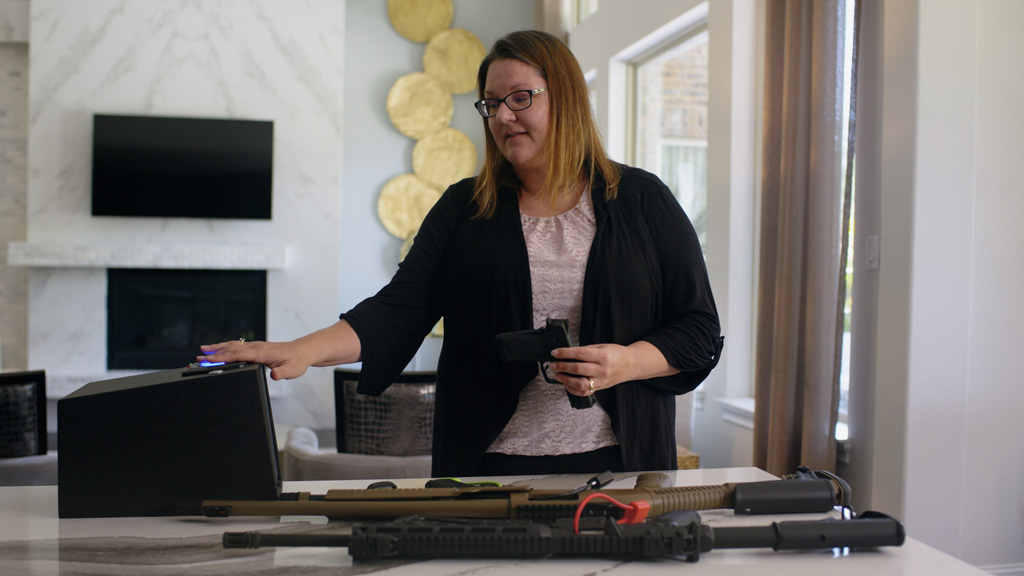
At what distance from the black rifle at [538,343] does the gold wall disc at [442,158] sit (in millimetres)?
5226

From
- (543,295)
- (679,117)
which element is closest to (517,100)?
(543,295)

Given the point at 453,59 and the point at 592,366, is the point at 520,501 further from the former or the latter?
the point at 453,59

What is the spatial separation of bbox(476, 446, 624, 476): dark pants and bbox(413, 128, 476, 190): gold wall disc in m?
5.08

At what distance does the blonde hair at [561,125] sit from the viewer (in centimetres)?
146

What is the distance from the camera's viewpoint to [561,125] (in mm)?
1471

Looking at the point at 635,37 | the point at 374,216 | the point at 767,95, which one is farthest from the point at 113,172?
the point at 767,95

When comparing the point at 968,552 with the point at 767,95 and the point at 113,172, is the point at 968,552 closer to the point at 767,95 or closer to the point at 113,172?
the point at 767,95

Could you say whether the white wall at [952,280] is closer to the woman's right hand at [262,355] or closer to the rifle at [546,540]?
the rifle at [546,540]

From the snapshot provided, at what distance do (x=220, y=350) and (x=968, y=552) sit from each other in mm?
2369

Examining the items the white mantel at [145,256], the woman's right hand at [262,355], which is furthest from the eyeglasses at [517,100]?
the white mantel at [145,256]

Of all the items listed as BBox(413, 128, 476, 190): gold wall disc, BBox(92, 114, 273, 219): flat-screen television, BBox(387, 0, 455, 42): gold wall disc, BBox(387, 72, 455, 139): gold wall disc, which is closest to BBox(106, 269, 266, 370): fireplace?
BBox(92, 114, 273, 219): flat-screen television

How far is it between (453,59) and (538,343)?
5591mm

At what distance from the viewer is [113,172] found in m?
5.35

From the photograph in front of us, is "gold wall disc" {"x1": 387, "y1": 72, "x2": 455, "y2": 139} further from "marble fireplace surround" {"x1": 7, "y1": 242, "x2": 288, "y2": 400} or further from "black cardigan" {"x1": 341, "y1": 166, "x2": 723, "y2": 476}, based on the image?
"black cardigan" {"x1": 341, "y1": 166, "x2": 723, "y2": 476}
